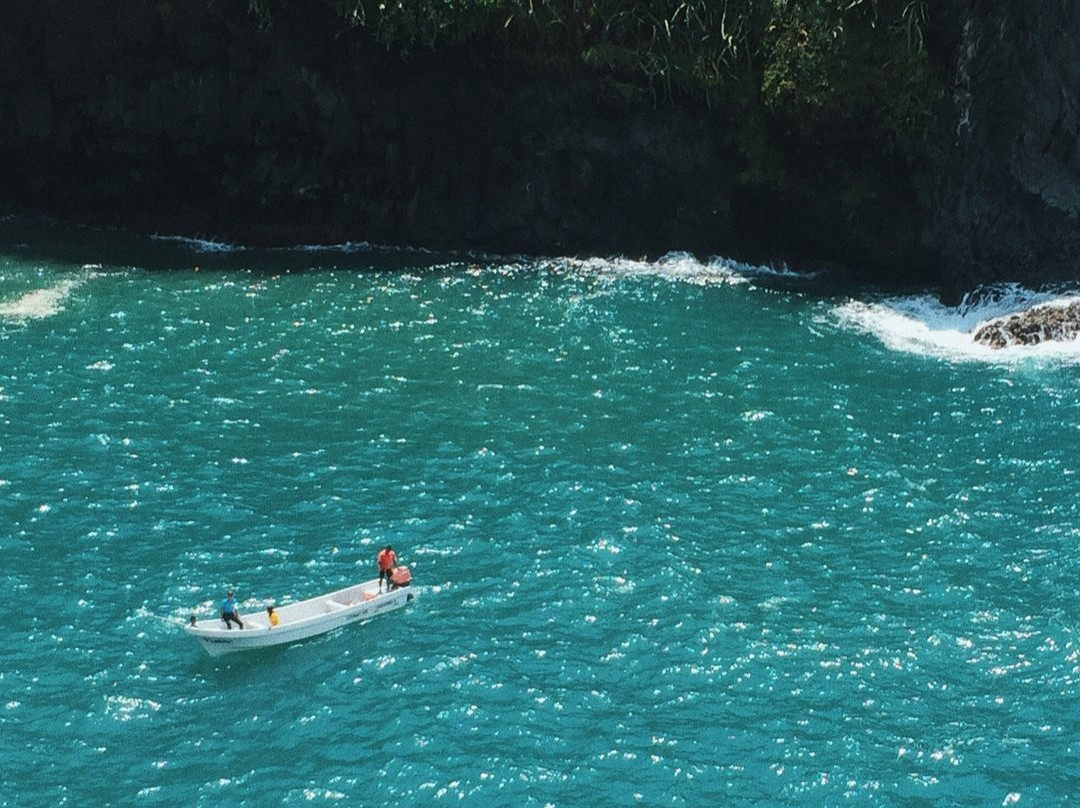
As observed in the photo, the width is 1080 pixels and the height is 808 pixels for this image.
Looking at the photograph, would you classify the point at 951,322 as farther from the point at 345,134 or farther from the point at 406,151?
the point at 345,134

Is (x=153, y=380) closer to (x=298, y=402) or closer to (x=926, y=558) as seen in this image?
(x=298, y=402)

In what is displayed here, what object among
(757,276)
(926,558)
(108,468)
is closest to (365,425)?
(108,468)

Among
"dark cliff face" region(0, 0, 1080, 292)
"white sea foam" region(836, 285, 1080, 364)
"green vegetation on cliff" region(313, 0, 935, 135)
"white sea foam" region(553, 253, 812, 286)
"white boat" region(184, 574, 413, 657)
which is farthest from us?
"dark cliff face" region(0, 0, 1080, 292)

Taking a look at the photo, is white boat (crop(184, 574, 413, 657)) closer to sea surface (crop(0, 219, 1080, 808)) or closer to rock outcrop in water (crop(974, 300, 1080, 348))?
sea surface (crop(0, 219, 1080, 808))

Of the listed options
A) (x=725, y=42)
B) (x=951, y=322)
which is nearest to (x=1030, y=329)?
(x=951, y=322)

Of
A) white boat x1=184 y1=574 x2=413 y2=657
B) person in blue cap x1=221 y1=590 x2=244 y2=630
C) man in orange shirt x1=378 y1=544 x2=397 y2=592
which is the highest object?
man in orange shirt x1=378 y1=544 x2=397 y2=592

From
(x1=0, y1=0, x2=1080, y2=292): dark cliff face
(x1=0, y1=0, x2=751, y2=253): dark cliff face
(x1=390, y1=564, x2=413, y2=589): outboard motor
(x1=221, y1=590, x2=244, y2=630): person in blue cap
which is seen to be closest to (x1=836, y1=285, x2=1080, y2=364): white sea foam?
(x1=0, y1=0, x2=1080, y2=292): dark cliff face
